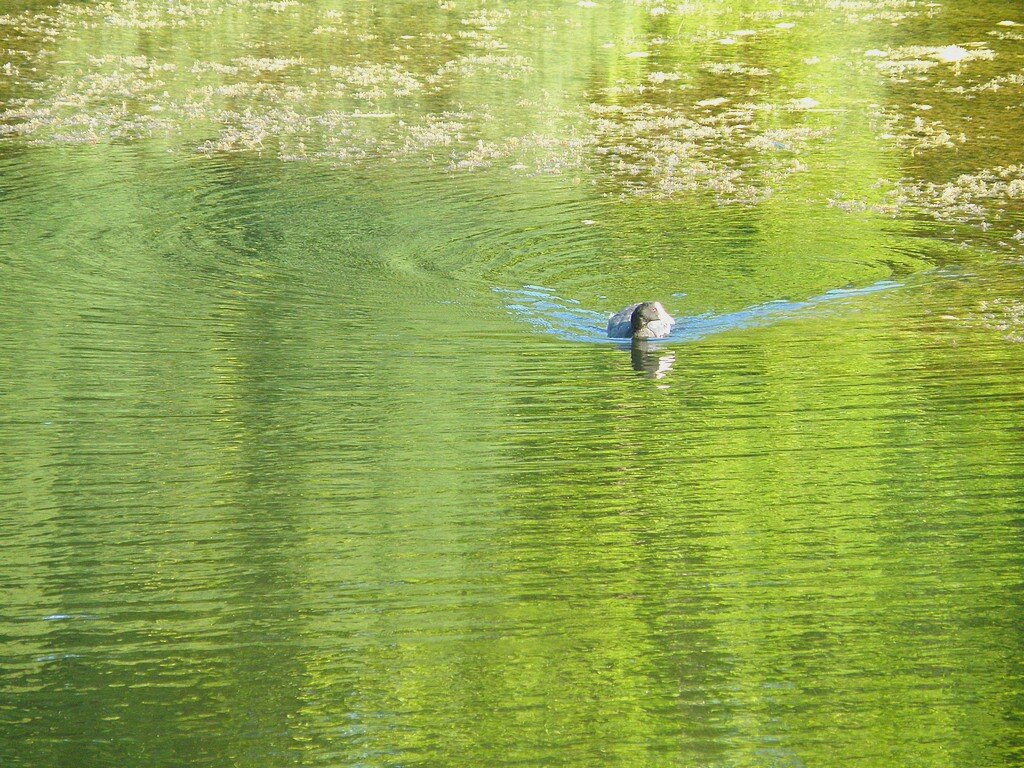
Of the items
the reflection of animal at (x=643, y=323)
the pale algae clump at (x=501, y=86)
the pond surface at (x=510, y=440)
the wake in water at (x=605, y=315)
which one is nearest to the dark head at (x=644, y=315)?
the reflection of animal at (x=643, y=323)

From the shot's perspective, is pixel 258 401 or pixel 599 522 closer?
pixel 599 522

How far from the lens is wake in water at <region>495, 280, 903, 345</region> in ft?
48.3

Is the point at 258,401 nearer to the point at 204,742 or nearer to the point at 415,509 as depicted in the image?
the point at 415,509

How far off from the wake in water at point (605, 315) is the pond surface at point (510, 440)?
0.05 m

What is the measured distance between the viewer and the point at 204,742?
6.97 m

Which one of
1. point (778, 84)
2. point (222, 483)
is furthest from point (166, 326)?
point (778, 84)

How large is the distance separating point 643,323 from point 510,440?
311 cm

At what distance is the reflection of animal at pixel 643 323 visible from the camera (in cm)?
1398

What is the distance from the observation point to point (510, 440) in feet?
37.2

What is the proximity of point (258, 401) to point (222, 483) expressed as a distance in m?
1.98

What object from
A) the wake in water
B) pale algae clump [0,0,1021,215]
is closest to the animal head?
the wake in water

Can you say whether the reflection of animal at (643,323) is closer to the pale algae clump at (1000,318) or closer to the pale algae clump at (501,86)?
A: the pale algae clump at (1000,318)

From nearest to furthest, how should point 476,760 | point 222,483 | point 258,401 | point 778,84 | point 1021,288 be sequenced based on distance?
point 476,760
point 222,483
point 258,401
point 1021,288
point 778,84

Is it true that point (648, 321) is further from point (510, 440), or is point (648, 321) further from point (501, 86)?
point (501, 86)
